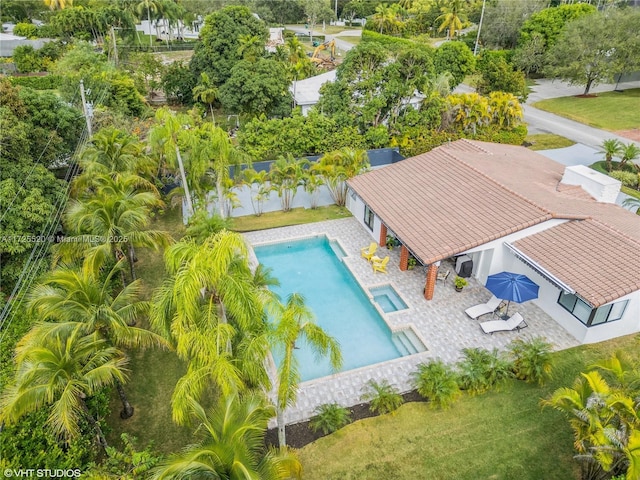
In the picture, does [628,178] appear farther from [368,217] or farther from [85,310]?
[85,310]

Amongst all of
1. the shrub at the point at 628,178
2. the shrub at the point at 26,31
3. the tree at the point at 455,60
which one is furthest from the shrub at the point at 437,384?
the shrub at the point at 26,31

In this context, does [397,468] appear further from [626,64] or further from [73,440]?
[626,64]

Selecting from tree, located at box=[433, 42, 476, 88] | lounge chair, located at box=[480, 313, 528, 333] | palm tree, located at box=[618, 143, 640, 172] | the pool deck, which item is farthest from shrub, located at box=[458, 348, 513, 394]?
tree, located at box=[433, 42, 476, 88]

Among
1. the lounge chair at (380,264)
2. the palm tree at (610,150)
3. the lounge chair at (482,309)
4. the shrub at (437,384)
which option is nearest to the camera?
the shrub at (437,384)

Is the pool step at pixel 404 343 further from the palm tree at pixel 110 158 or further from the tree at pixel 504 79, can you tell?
the tree at pixel 504 79

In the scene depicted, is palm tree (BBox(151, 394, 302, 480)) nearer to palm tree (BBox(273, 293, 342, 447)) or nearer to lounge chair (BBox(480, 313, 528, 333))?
palm tree (BBox(273, 293, 342, 447))

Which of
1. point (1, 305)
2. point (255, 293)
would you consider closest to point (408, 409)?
point (255, 293)

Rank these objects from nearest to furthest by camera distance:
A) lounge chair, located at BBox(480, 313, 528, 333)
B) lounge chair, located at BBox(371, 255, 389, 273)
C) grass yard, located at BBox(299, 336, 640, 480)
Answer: grass yard, located at BBox(299, 336, 640, 480) → lounge chair, located at BBox(480, 313, 528, 333) → lounge chair, located at BBox(371, 255, 389, 273)
